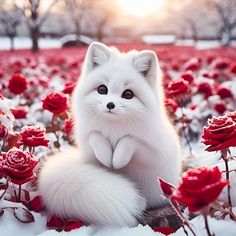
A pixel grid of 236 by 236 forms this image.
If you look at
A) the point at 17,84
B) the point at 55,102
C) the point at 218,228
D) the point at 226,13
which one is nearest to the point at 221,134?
the point at 218,228

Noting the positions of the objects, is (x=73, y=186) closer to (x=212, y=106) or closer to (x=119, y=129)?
(x=119, y=129)

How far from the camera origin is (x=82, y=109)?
2.23 meters

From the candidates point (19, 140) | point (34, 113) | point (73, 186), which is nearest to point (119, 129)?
point (73, 186)

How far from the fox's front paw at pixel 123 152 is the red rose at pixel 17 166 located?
42 cm

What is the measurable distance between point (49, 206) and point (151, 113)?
698 mm

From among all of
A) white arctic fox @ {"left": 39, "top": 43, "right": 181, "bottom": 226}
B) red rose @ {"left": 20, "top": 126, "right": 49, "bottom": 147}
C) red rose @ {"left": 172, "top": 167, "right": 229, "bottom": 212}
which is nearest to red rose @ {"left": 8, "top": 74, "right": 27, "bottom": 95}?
red rose @ {"left": 20, "top": 126, "right": 49, "bottom": 147}

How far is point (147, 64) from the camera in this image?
2.24 meters

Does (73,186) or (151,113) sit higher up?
(151,113)

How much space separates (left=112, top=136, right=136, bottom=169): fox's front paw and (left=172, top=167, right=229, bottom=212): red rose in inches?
34.5

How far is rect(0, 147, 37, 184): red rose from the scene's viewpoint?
1904mm

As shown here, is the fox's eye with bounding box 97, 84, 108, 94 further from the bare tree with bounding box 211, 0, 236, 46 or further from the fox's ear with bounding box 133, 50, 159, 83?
the bare tree with bounding box 211, 0, 236, 46

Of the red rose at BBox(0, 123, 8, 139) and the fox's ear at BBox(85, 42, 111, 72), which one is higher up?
the fox's ear at BBox(85, 42, 111, 72)

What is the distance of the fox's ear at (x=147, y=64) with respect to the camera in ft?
7.25

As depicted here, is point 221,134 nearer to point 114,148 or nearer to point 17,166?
point 114,148
